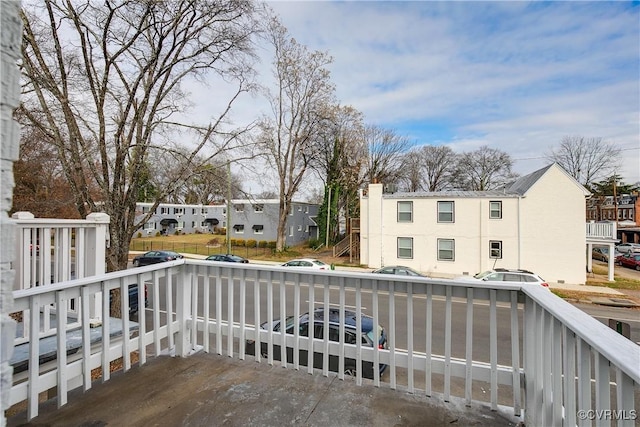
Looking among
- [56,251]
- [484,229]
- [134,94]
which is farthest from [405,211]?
[56,251]

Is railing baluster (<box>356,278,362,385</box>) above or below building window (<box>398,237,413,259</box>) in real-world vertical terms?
above

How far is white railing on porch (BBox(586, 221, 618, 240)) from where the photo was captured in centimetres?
1421

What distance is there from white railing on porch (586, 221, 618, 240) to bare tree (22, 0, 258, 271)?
1760 centimetres

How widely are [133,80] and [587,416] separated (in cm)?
825

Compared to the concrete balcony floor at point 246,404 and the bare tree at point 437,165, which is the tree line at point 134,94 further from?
the bare tree at point 437,165

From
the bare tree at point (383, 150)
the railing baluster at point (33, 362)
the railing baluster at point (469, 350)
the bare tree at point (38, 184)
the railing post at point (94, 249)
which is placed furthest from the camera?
the bare tree at point (383, 150)

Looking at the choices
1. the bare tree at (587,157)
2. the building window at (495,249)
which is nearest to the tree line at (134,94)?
the building window at (495,249)

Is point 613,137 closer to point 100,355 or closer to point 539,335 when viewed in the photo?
point 539,335

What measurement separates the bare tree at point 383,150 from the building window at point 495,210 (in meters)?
13.5

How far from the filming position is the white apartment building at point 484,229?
1387cm

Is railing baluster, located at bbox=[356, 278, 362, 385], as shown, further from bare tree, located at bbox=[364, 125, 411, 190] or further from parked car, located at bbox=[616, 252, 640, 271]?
parked car, located at bbox=[616, 252, 640, 271]

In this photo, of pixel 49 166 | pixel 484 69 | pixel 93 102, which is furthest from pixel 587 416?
pixel 49 166

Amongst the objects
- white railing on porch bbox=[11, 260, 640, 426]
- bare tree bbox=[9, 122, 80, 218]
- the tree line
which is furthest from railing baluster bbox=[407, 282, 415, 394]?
bare tree bbox=[9, 122, 80, 218]

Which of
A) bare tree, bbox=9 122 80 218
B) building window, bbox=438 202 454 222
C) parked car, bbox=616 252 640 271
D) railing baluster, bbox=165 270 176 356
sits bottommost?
parked car, bbox=616 252 640 271
